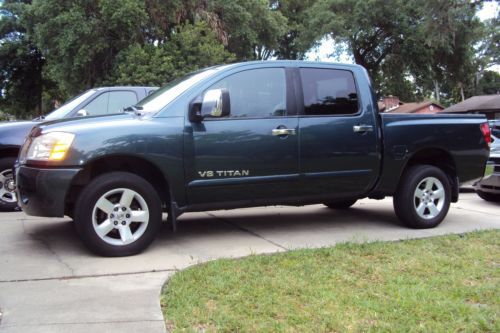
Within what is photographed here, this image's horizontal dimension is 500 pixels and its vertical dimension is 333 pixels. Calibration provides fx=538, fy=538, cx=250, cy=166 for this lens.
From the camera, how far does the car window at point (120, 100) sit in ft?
27.3

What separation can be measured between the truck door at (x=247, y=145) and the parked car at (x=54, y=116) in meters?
2.86

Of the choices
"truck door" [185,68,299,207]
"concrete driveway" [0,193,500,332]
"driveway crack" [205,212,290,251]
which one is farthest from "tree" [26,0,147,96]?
"truck door" [185,68,299,207]

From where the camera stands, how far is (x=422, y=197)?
6.70 metres

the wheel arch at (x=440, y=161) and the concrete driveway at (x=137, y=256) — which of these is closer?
the concrete driveway at (x=137, y=256)

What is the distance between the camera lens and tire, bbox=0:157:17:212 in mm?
7801

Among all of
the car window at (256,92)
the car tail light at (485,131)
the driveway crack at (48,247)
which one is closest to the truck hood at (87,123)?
the car window at (256,92)

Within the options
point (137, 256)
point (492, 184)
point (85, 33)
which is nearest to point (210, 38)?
point (85, 33)

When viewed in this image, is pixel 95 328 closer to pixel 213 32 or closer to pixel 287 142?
pixel 287 142

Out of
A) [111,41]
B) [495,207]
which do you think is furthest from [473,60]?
[495,207]

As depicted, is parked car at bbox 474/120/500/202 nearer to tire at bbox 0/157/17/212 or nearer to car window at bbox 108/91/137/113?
car window at bbox 108/91/137/113

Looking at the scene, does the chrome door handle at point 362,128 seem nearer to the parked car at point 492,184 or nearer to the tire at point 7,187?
the parked car at point 492,184

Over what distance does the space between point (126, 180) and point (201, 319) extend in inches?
76.9

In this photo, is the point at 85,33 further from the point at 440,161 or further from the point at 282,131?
the point at 440,161

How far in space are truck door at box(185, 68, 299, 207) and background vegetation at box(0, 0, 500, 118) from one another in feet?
45.6
